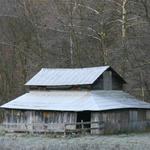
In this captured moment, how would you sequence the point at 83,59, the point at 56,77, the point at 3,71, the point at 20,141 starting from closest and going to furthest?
the point at 20,141 < the point at 56,77 < the point at 83,59 < the point at 3,71

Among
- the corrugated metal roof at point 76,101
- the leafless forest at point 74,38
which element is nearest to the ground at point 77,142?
the corrugated metal roof at point 76,101

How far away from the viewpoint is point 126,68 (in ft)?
179

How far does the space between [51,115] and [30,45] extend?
22.8 m

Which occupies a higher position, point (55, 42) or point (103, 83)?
point (55, 42)

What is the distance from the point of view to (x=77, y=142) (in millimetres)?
36000

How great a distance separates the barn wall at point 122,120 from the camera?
138ft

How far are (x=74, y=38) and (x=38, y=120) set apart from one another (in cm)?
1784

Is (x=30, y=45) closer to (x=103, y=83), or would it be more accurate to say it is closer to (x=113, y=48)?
(x=113, y=48)

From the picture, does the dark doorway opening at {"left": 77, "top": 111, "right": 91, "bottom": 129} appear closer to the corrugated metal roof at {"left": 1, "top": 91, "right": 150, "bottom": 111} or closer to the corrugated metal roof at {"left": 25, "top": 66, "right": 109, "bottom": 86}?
the corrugated metal roof at {"left": 1, "top": 91, "right": 150, "bottom": 111}

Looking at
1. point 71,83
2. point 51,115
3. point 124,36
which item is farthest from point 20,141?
point 124,36

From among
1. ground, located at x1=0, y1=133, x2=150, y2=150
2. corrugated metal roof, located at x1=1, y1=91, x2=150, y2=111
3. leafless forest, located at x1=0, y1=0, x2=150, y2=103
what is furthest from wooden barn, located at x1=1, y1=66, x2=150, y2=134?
leafless forest, located at x1=0, y1=0, x2=150, y2=103

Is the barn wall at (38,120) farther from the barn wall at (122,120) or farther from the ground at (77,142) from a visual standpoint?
the barn wall at (122,120)

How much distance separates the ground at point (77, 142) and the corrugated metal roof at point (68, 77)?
19.7ft

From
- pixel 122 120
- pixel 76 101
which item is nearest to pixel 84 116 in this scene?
pixel 76 101
